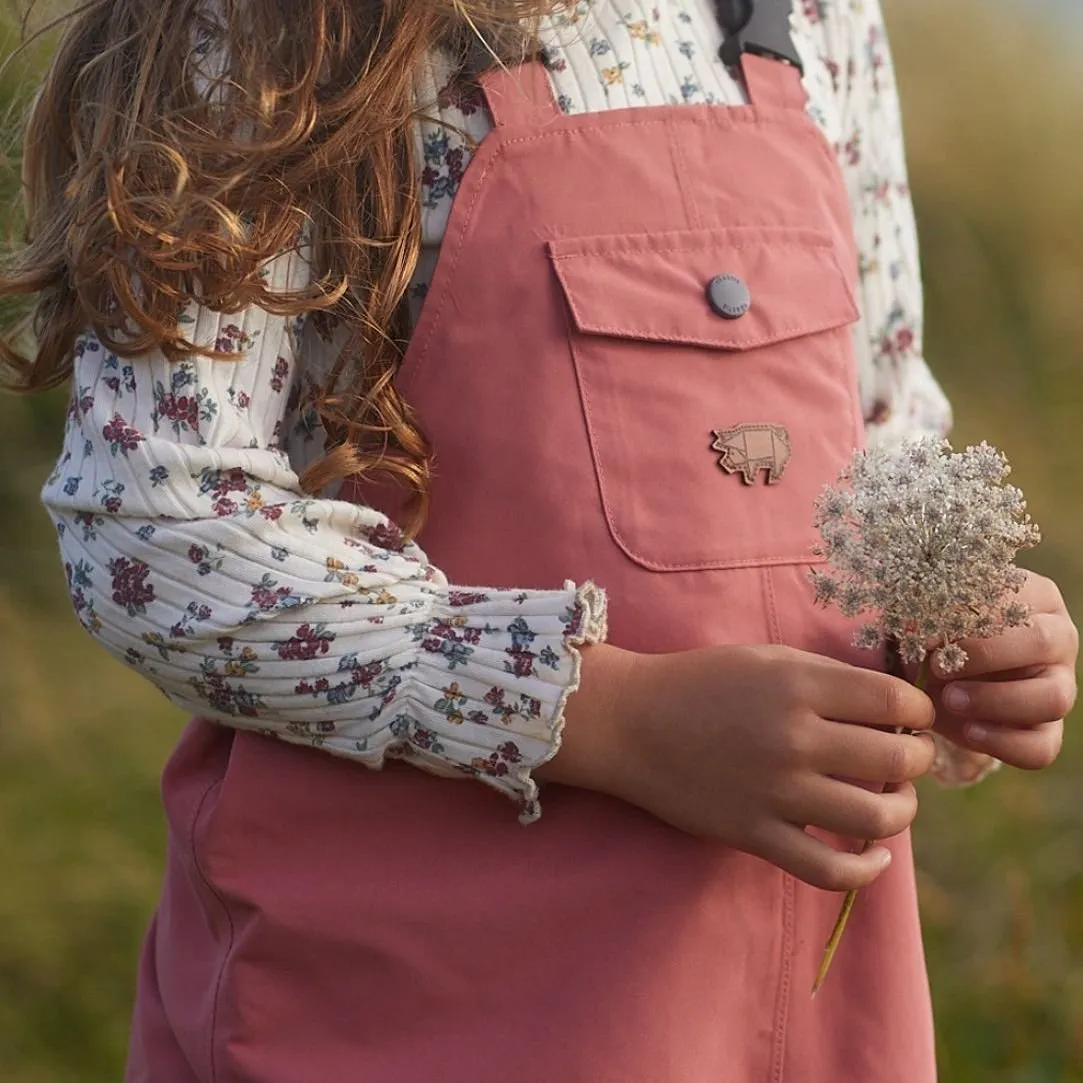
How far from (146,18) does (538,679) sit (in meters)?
0.53

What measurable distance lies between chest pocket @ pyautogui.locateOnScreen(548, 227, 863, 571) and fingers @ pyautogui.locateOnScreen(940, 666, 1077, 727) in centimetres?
15

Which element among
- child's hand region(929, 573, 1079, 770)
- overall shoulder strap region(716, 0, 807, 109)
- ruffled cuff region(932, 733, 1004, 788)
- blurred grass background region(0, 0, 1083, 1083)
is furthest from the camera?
blurred grass background region(0, 0, 1083, 1083)

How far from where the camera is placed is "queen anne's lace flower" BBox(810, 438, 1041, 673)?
31.4 inches

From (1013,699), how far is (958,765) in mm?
297

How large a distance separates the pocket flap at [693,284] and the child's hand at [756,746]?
0.79ft

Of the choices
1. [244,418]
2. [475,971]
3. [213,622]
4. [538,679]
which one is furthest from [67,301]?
[475,971]

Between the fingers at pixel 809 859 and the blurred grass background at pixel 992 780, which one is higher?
the fingers at pixel 809 859

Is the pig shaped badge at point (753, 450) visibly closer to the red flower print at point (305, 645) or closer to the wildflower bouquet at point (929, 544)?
the wildflower bouquet at point (929, 544)

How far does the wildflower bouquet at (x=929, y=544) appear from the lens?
0.80m

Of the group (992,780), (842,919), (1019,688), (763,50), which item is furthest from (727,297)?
(992,780)

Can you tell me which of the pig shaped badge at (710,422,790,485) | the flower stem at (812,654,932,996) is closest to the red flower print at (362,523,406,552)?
the pig shaped badge at (710,422,790,485)

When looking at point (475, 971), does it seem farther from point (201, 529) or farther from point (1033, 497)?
point (1033, 497)

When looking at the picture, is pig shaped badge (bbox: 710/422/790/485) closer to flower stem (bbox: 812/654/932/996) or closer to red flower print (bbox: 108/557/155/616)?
flower stem (bbox: 812/654/932/996)

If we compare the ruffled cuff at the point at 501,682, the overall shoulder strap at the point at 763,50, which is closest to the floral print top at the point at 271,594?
the ruffled cuff at the point at 501,682
